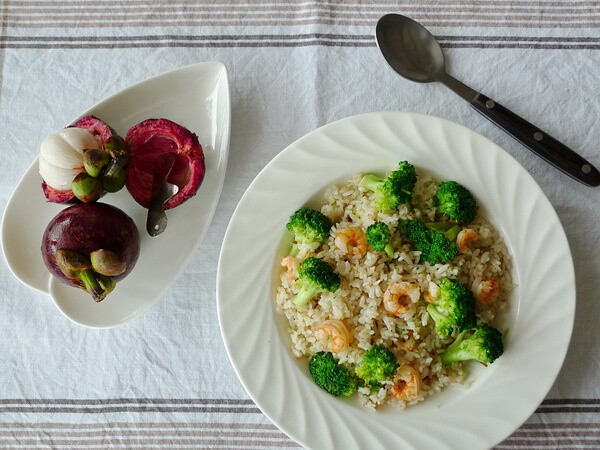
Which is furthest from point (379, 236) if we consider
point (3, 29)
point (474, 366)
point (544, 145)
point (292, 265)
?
point (3, 29)

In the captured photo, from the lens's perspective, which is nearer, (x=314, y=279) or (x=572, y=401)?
(x=314, y=279)

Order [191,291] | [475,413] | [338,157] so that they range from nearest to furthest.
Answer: [475,413] < [338,157] < [191,291]

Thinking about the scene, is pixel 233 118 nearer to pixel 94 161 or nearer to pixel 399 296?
pixel 94 161

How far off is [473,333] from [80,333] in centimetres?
145

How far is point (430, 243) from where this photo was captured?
194 centimetres

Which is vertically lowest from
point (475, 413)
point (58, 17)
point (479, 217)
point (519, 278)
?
point (475, 413)

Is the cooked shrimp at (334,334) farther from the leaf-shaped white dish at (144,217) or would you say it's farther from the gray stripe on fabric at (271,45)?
the gray stripe on fabric at (271,45)

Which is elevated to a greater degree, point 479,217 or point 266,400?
point 479,217

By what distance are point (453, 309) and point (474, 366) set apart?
294mm

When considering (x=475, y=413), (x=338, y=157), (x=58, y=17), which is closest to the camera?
(x=475, y=413)

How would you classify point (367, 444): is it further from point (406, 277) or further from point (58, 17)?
point (58, 17)

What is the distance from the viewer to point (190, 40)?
236cm

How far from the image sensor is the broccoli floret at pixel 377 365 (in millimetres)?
1872

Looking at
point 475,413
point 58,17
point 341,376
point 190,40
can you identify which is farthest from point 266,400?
point 58,17
